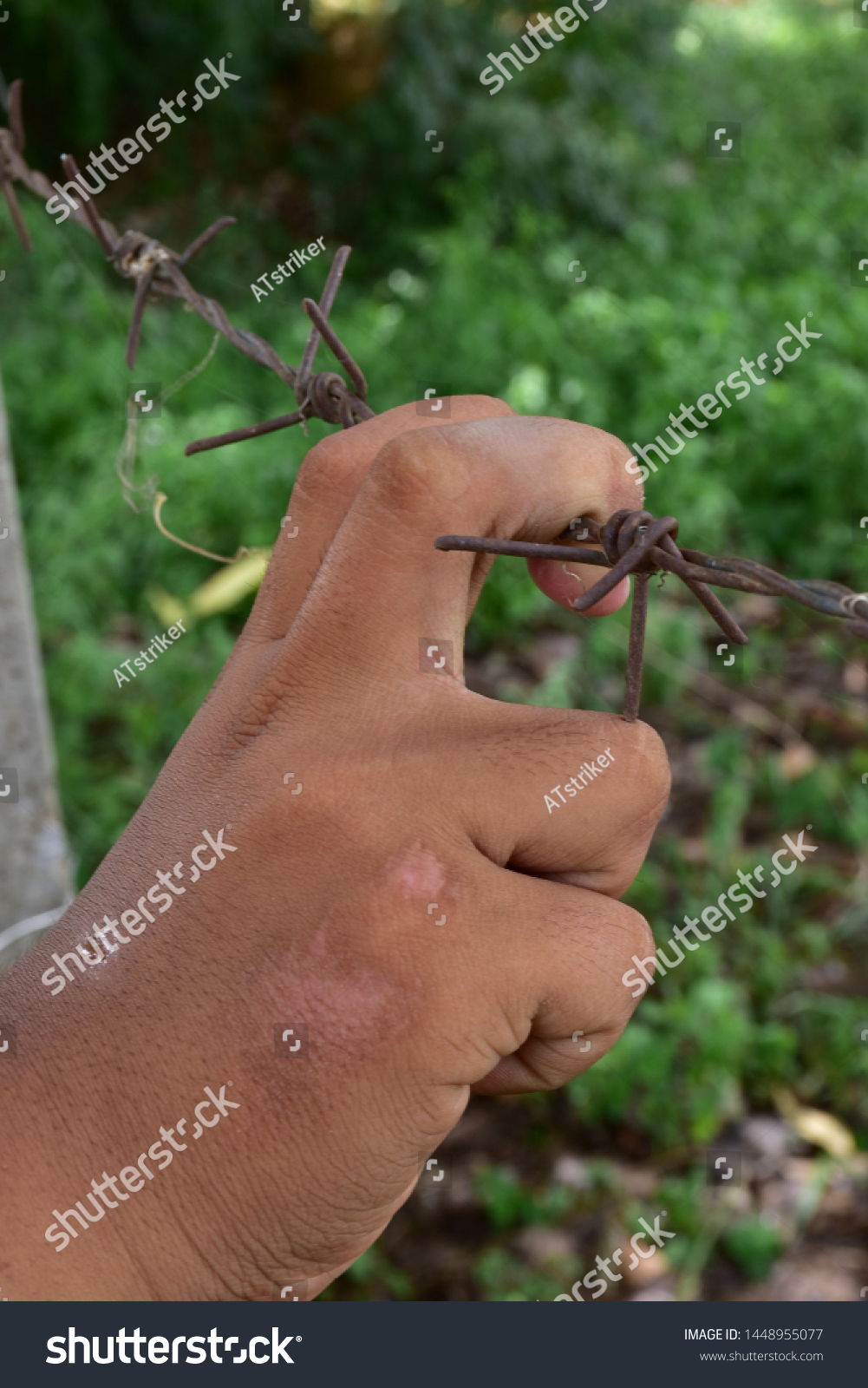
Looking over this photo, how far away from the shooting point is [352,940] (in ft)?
2.27

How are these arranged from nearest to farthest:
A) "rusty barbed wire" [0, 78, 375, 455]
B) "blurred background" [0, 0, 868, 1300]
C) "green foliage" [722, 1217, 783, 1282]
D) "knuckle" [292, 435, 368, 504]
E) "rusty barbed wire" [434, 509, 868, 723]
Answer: "rusty barbed wire" [434, 509, 868, 723], "knuckle" [292, 435, 368, 504], "rusty barbed wire" [0, 78, 375, 455], "green foliage" [722, 1217, 783, 1282], "blurred background" [0, 0, 868, 1300]

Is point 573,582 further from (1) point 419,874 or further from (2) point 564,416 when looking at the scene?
(2) point 564,416

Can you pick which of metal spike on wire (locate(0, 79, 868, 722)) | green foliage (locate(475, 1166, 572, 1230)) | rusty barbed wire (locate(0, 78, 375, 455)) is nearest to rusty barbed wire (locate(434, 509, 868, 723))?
metal spike on wire (locate(0, 79, 868, 722))

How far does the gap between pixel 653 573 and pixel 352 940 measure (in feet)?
0.94

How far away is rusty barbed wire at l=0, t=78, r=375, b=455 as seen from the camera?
3.11 feet

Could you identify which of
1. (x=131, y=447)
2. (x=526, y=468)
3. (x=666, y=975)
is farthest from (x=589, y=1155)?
(x=526, y=468)

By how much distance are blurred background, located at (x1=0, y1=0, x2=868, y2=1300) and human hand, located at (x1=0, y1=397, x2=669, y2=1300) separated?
44 centimetres

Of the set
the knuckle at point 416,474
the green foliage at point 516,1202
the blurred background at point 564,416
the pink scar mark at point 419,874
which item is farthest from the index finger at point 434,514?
the green foliage at point 516,1202

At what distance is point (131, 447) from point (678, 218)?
456cm

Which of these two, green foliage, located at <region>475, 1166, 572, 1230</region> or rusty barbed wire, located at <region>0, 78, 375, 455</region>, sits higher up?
rusty barbed wire, located at <region>0, 78, 375, 455</region>

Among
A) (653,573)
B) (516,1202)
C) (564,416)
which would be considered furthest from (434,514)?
(564,416)

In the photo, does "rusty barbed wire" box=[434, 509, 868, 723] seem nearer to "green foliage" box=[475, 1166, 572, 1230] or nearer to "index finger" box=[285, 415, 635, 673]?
"index finger" box=[285, 415, 635, 673]

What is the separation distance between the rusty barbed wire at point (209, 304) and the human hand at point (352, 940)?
0.78 feet

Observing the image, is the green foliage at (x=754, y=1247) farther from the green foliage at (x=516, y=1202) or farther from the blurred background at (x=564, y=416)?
the green foliage at (x=516, y=1202)
